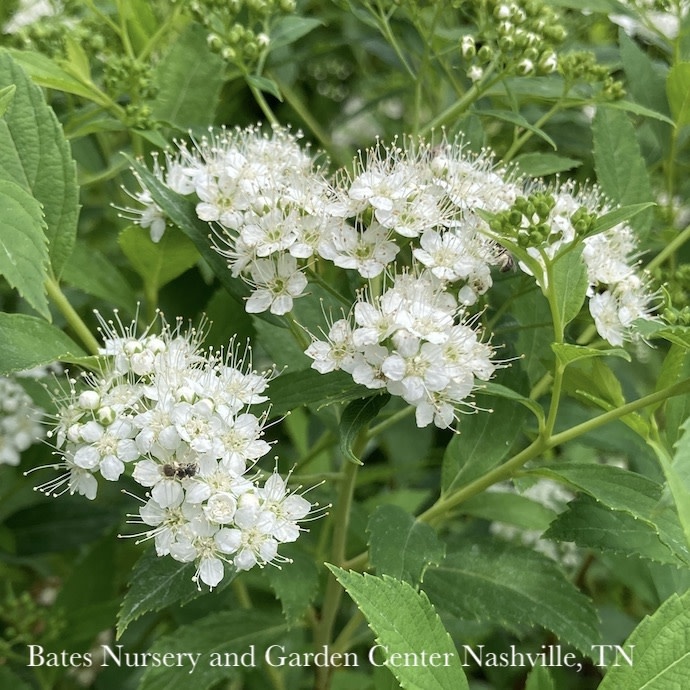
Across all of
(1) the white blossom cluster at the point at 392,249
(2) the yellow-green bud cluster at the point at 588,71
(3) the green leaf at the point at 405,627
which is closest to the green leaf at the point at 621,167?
(2) the yellow-green bud cluster at the point at 588,71

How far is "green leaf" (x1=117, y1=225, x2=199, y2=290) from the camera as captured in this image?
1335mm

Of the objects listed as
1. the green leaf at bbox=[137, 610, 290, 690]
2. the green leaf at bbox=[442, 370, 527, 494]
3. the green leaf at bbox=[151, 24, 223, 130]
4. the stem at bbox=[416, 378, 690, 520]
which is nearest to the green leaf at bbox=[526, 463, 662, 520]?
the stem at bbox=[416, 378, 690, 520]

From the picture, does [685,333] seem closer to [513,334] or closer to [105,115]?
[513,334]

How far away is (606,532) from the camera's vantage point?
1118 millimetres

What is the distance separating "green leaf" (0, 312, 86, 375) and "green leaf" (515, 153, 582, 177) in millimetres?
701

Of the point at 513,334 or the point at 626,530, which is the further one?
the point at 513,334

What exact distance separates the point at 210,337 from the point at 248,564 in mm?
499

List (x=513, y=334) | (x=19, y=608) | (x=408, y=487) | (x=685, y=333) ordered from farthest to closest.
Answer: (x=408, y=487), (x=19, y=608), (x=513, y=334), (x=685, y=333)

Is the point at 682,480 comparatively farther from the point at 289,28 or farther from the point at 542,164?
the point at 289,28

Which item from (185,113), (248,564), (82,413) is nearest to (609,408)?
(248,564)

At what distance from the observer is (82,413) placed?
1069mm

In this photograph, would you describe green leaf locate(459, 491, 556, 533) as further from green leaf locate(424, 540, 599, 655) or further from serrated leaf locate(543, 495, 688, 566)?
serrated leaf locate(543, 495, 688, 566)

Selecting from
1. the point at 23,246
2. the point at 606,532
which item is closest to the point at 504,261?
the point at 606,532

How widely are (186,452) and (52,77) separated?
0.63m
